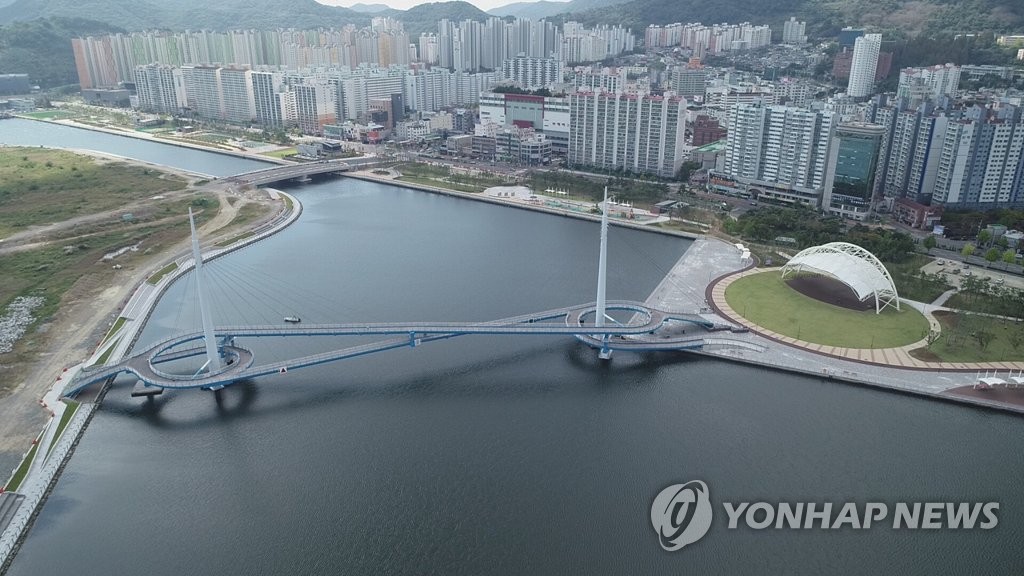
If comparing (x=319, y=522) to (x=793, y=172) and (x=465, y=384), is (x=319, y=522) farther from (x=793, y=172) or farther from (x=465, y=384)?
(x=793, y=172)

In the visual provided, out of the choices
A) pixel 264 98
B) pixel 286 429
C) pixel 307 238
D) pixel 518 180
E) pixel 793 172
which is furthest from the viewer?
pixel 264 98

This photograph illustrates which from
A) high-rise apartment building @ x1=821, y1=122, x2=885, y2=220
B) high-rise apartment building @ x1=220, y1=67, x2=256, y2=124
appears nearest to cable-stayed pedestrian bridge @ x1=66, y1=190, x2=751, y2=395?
high-rise apartment building @ x1=821, y1=122, x2=885, y2=220

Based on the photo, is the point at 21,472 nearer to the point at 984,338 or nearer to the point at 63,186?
the point at 984,338

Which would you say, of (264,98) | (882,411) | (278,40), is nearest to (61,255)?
(882,411)

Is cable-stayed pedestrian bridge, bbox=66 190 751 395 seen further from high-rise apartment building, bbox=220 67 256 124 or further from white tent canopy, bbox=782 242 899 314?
high-rise apartment building, bbox=220 67 256 124

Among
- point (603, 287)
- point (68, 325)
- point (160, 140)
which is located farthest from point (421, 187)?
point (160, 140)

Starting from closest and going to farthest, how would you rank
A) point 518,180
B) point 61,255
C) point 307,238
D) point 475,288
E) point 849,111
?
point 475,288, point 61,255, point 307,238, point 849,111, point 518,180

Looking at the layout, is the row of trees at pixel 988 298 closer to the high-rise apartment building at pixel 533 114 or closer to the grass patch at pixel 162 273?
the grass patch at pixel 162 273
